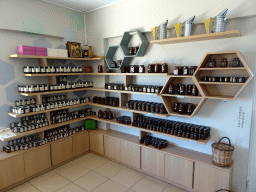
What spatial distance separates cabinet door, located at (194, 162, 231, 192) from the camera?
2486 mm

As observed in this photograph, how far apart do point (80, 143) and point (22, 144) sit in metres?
1.17

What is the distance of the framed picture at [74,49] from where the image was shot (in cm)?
389

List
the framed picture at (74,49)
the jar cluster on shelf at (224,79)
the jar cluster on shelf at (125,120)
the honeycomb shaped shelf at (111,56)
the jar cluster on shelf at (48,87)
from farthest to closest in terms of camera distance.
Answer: the framed picture at (74,49) → the honeycomb shaped shelf at (111,56) → the jar cluster on shelf at (125,120) → the jar cluster on shelf at (48,87) → the jar cluster on shelf at (224,79)

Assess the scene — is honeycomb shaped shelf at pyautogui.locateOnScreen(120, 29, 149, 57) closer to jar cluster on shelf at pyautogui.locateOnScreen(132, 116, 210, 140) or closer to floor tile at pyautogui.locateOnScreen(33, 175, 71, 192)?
jar cluster on shelf at pyautogui.locateOnScreen(132, 116, 210, 140)

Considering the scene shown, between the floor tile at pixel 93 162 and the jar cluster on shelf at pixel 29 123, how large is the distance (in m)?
1.15

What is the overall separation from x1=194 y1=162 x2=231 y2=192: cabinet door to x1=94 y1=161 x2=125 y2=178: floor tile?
146 centimetres

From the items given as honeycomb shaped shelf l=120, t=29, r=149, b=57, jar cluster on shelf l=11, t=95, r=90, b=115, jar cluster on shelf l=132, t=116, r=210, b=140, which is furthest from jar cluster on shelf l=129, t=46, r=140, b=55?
jar cluster on shelf l=11, t=95, r=90, b=115

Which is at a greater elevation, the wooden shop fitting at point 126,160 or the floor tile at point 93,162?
the wooden shop fitting at point 126,160

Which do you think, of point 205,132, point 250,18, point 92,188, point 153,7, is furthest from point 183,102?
point 92,188

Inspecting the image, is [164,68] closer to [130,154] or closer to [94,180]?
[130,154]

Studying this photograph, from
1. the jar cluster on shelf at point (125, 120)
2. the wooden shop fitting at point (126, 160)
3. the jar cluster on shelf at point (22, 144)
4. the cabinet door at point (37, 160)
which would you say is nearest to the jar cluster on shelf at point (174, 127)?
the jar cluster on shelf at point (125, 120)

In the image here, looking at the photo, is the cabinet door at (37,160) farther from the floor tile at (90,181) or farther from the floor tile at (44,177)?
the floor tile at (90,181)

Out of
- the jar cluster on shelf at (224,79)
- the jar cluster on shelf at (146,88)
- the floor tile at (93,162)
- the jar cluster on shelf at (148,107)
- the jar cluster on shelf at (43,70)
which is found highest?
the jar cluster on shelf at (43,70)

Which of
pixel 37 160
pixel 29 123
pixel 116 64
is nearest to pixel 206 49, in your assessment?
pixel 116 64
